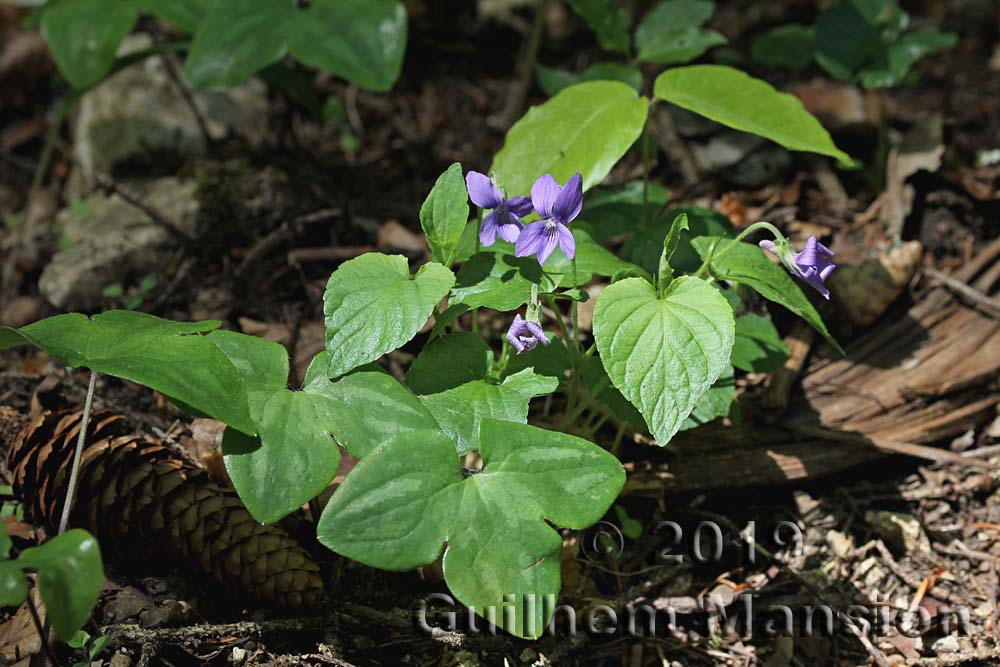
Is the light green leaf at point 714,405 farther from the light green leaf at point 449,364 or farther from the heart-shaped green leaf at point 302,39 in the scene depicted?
the heart-shaped green leaf at point 302,39

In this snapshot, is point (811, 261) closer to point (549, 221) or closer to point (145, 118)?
point (549, 221)

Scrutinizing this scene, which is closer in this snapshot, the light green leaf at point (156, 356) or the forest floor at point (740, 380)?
the light green leaf at point (156, 356)

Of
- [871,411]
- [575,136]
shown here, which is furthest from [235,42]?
[871,411]

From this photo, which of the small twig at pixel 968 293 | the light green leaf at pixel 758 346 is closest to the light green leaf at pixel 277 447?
the light green leaf at pixel 758 346

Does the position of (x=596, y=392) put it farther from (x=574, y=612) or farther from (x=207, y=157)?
(x=207, y=157)

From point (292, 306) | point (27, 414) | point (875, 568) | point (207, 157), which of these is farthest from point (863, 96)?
point (27, 414)

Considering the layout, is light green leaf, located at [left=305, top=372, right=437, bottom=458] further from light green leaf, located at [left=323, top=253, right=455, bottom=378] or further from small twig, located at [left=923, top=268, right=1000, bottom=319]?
small twig, located at [left=923, top=268, right=1000, bottom=319]

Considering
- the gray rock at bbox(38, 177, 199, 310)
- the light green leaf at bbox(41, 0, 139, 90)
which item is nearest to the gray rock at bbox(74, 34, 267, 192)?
the gray rock at bbox(38, 177, 199, 310)
